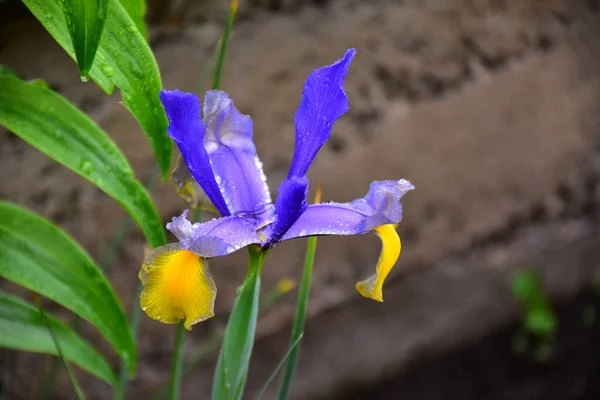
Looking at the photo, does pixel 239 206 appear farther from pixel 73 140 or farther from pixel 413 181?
pixel 413 181

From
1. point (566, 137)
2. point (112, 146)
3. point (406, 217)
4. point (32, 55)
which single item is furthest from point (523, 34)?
point (112, 146)

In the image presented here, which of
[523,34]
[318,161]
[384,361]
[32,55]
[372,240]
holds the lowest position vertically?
[384,361]

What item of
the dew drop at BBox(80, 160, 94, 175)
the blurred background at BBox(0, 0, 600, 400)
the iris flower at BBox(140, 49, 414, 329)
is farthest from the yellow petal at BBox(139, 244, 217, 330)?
the blurred background at BBox(0, 0, 600, 400)

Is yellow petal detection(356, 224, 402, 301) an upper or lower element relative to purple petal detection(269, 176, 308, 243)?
lower

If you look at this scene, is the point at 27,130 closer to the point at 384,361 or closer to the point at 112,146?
the point at 112,146

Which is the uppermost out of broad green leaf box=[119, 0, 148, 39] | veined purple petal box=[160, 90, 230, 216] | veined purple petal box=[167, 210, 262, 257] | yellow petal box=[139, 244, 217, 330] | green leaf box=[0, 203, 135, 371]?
broad green leaf box=[119, 0, 148, 39]

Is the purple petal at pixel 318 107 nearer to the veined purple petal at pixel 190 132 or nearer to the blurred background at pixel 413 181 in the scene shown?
the veined purple petal at pixel 190 132

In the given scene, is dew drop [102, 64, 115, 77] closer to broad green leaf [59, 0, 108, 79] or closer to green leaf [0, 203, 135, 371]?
broad green leaf [59, 0, 108, 79]
